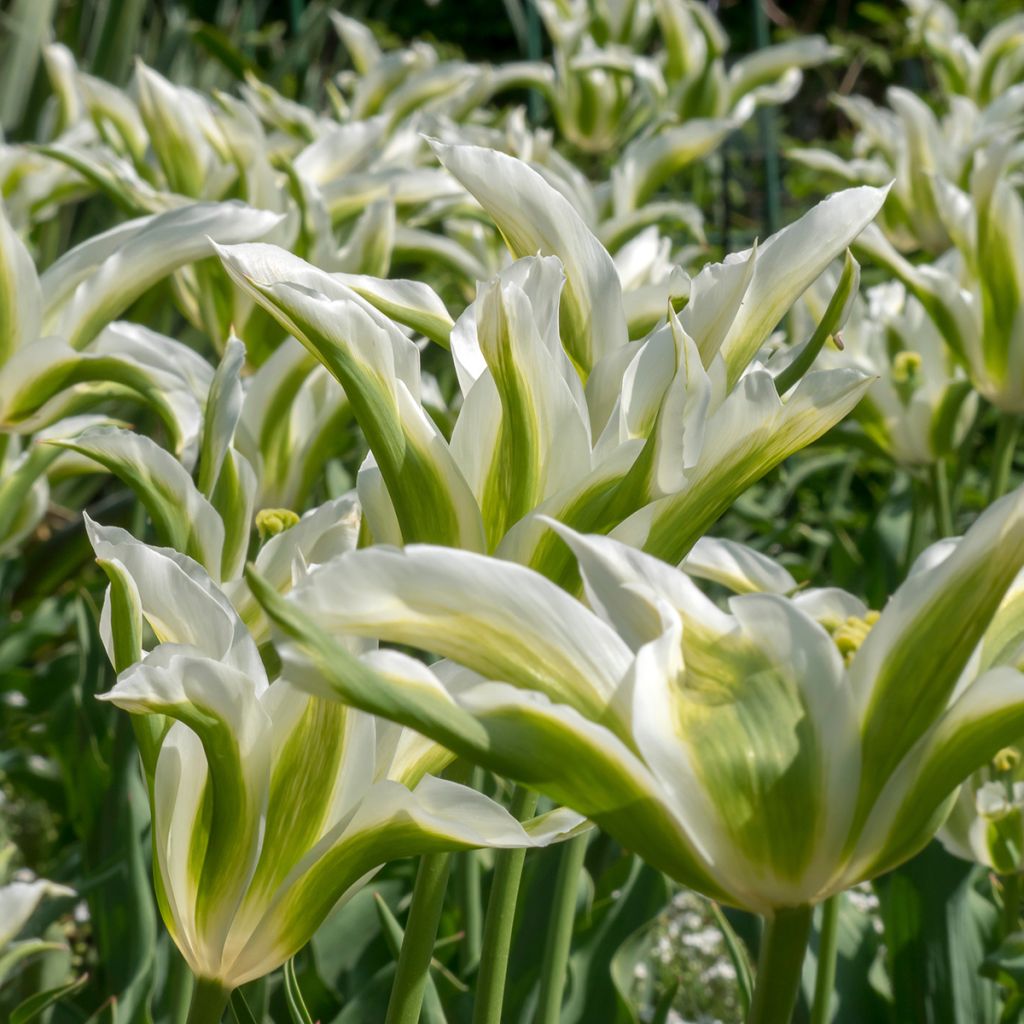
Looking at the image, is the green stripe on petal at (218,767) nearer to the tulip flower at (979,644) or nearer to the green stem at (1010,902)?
the tulip flower at (979,644)

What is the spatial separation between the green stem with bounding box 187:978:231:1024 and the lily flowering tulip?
19 centimetres

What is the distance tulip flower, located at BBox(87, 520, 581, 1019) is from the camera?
21.0 inches

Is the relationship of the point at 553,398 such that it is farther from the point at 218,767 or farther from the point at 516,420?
the point at 218,767

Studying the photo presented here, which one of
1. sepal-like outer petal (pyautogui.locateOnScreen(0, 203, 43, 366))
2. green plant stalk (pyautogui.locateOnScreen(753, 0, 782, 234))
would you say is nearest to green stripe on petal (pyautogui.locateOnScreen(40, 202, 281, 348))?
sepal-like outer petal (pyautogui.locateOnScreen(0, 203, 43, 366))

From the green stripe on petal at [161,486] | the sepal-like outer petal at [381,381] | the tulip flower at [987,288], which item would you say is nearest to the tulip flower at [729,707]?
the sepal-like outer petal at [381,381]

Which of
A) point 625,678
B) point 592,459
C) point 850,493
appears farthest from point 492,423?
point 850,493

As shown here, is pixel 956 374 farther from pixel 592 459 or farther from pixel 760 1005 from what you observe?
pixel 760 1005

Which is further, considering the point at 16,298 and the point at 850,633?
the point at 16,298

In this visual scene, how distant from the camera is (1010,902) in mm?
1057

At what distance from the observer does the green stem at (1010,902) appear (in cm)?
105

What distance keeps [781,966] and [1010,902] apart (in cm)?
67

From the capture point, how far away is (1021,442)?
113 inches

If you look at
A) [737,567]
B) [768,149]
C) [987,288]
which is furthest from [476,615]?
[768,149]

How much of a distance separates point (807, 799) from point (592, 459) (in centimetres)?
18
